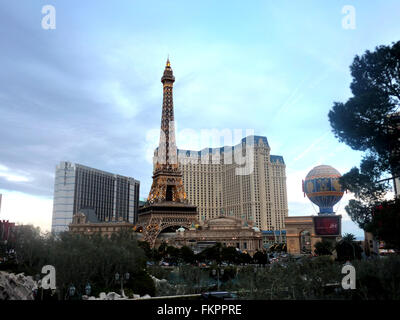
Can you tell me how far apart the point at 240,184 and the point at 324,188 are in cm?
7735

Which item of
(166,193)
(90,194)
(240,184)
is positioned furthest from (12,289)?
(240,184)

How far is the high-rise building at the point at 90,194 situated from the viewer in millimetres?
105925

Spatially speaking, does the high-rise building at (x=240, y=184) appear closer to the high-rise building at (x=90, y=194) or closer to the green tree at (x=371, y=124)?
the high-rise building at (x=90, y=194)

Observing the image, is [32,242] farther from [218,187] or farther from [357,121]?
[218,187]

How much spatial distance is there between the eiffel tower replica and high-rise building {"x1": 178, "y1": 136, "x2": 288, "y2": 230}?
2176 inches

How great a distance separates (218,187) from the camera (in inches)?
6565

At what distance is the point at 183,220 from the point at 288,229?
82.4ft

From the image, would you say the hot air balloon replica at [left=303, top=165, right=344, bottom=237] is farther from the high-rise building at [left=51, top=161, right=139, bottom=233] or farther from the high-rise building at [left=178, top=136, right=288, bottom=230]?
the high-rise building at [left=178, top=136, right=288, bottom=230]

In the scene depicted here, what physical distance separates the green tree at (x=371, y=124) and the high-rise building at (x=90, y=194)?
3735 inches

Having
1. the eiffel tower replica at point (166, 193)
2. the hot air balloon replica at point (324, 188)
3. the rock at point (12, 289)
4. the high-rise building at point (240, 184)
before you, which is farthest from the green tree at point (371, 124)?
the high-rise building at point (240, 184)

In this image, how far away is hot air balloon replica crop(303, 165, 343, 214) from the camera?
78875mm

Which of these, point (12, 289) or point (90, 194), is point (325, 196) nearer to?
point (12, 289)

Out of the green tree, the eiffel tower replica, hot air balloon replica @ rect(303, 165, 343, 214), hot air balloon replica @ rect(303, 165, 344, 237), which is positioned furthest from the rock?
hot air balloon replica @ rect(303, 165, 344, 237)
